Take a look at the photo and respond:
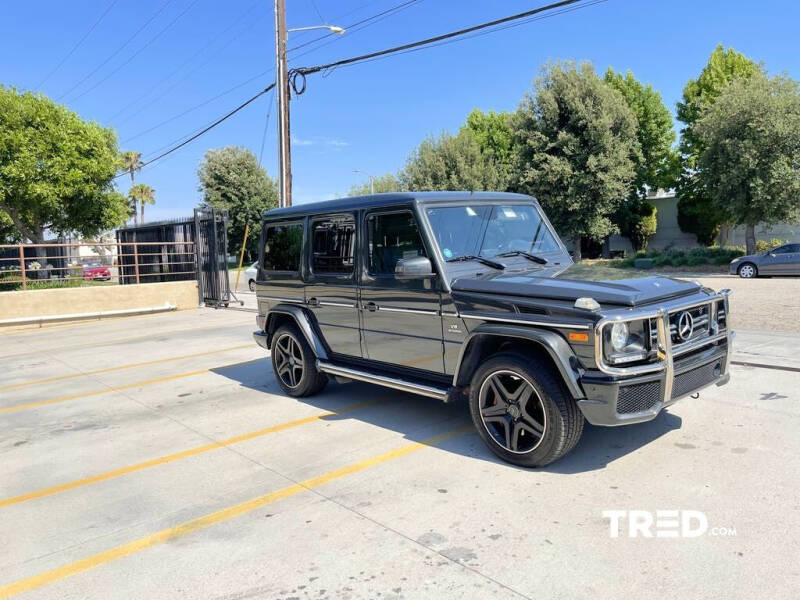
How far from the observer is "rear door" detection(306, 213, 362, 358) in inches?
218

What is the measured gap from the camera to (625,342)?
3764 millimetres

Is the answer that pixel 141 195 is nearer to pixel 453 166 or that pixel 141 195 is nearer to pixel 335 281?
pixel 453 166

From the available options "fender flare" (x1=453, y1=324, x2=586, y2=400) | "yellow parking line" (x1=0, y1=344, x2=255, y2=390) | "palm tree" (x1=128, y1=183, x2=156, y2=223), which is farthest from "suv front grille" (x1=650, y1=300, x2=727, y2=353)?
"palm tree" (x1=128, y1=183, x2=156, y2=223)

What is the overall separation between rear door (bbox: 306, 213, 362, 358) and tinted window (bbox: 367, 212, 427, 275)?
253 mm

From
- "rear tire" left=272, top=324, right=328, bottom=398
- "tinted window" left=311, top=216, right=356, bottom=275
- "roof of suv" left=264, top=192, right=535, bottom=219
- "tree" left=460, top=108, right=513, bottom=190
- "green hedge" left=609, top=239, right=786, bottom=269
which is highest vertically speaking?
"tree" left=460, top=108, right=513, bottom=190

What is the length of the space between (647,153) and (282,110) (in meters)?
28.3

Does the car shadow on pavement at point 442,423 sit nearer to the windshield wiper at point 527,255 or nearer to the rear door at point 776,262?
the windshield wiper at point 527,255

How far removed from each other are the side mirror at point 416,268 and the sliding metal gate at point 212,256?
12429mm

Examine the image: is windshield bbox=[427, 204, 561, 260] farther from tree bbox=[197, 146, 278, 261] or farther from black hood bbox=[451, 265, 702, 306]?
tree bbox=[197, 146, 278, 261]

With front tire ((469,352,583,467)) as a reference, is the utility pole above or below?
above

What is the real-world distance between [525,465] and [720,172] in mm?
24563

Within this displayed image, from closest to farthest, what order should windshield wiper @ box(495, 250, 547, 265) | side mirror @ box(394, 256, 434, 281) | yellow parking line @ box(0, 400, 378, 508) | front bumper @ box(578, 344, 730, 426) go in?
front bumper @ box(578, 344, 730, 426), yellow parking line @ box(0, 400, 378, 508), side mirror @ box(394, 256, 434, 281), windshield wiper @ box(495, 250, 547, 265)

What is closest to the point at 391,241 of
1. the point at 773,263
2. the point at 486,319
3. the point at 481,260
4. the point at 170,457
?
the point at 481,260

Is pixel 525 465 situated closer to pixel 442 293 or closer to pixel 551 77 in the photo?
pixel 442 293
